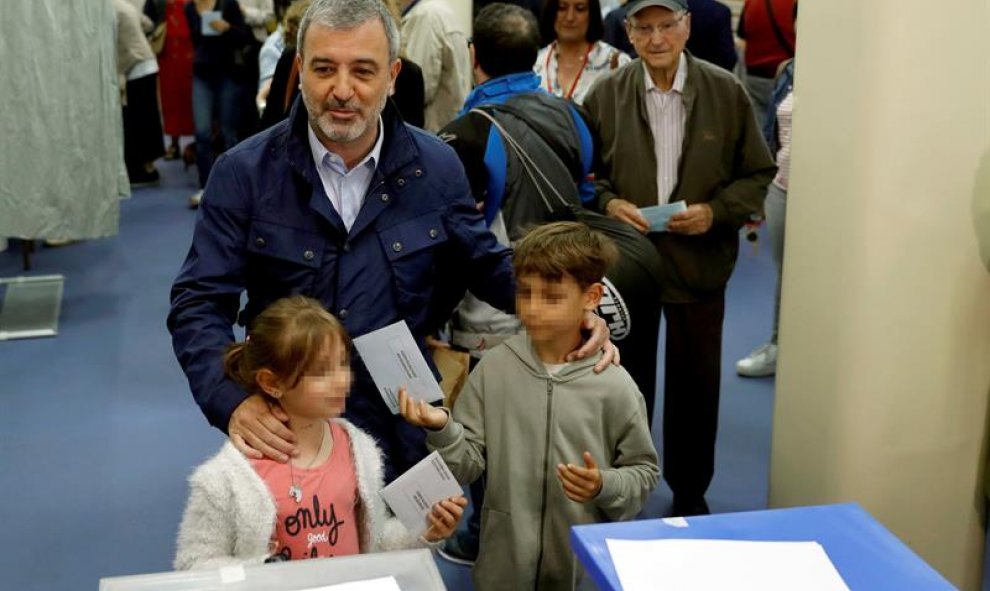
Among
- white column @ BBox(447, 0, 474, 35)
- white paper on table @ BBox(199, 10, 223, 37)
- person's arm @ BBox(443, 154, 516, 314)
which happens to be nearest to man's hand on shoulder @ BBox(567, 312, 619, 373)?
person's arm @ BBox(443, 154, 516, 314)

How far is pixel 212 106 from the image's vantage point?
27.1 feet

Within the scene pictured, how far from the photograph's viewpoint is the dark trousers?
388cm

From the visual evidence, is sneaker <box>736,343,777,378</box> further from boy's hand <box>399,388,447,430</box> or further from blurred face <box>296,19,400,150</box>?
blurred face <box>296,19,400,150</box>

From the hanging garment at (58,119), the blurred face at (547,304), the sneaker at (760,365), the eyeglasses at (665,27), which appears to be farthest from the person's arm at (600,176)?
the hanging garment at (58,119)

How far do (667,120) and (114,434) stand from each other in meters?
2.51

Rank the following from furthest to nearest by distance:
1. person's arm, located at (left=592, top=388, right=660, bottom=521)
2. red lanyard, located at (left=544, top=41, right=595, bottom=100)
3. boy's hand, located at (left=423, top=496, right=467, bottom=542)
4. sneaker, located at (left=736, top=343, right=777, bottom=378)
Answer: sneaker, located at (left=736, top=343, right=777, bottom=378)
red lanyard, located at (left=544, top=41, right=595, bottom=100)
person's arm, located at (left=592, top=388, right=660, bottom=521)
boy's hand, located at (left=423, top=496, right=467, bottom=542)

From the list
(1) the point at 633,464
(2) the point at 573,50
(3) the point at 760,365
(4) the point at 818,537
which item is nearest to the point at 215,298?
(1) the point at 633,464

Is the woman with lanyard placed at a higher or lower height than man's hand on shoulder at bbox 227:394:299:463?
higher

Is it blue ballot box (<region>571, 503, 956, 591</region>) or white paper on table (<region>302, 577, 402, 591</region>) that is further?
blue ballot box (<region>571, 503, 956, 591</region>)

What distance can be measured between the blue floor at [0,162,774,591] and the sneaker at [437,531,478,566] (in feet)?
0.12

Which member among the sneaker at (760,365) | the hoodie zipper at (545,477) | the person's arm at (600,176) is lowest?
the sneaker at (760,365)

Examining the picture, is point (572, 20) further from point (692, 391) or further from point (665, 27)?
point (692, 391)

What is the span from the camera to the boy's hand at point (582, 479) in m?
2.30

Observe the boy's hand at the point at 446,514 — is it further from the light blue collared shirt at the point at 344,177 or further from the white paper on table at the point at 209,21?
the white paper on table at the point at 209,21
